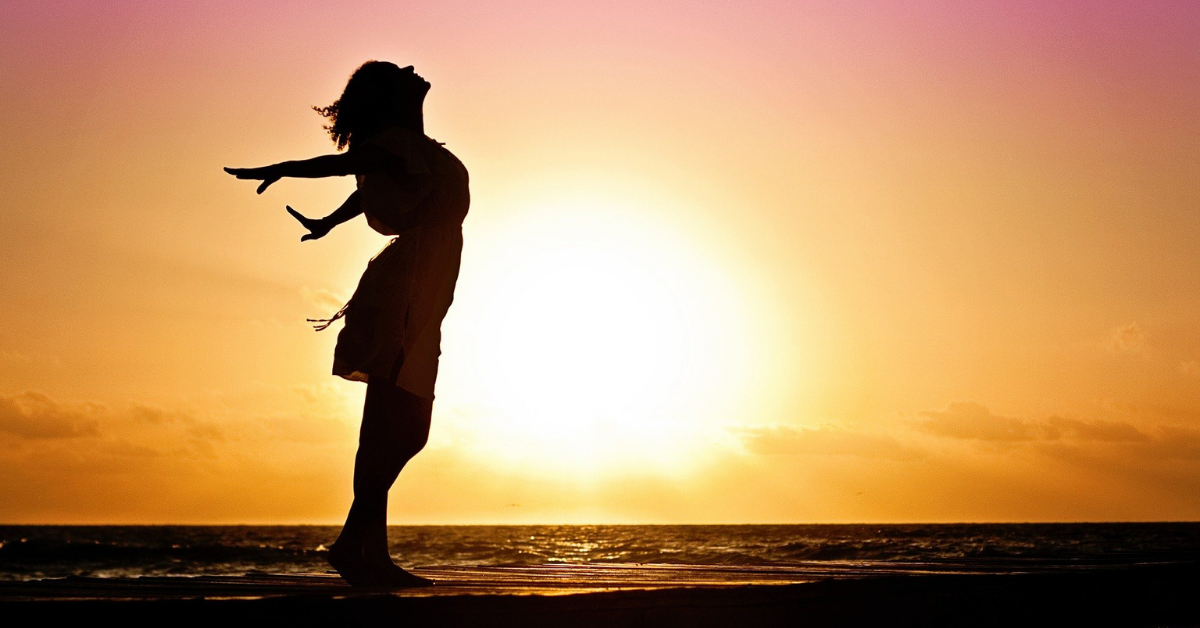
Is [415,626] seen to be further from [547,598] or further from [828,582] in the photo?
[828,582]

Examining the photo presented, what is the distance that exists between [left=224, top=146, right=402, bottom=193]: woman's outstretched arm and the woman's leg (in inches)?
31.4

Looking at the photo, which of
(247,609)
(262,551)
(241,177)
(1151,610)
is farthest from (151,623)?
(262,551)

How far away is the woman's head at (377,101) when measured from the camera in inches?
168

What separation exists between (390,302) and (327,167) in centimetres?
53

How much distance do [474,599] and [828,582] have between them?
1.47 m

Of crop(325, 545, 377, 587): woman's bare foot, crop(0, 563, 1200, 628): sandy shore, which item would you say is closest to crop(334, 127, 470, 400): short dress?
crop(325, 545, 377, 587): woman's bare foot

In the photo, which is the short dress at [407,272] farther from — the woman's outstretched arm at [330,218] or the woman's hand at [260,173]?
the woman's hand at [260,173]

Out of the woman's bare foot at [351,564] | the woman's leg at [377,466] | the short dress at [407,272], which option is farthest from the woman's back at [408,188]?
the woman's bare foot at [351,564]

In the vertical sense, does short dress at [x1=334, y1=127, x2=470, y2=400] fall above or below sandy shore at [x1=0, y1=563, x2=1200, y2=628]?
above

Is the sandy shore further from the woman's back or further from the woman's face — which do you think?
the woman's face

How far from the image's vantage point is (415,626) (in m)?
2.85

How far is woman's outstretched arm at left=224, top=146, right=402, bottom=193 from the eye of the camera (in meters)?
3.80

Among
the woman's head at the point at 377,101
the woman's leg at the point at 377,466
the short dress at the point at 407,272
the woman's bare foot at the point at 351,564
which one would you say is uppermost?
the woman's head at the point at 377,101

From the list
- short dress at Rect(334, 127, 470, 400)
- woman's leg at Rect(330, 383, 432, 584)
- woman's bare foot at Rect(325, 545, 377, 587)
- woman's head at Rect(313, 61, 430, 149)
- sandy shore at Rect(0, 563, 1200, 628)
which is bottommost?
sandy shore at Rect(0, 563, 1200, 628)
